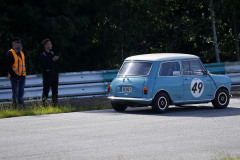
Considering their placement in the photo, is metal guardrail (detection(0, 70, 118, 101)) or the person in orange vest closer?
the person in orange vest

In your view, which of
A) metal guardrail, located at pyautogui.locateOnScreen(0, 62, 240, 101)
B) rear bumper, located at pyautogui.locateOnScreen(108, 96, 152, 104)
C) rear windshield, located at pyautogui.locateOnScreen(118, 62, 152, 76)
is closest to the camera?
rear bumper, located at pyautogui.locateOnScreen(108, 96, 152, 104)

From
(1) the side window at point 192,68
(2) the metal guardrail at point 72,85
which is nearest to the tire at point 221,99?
(1) the side window at point 192,68

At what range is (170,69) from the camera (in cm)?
1484

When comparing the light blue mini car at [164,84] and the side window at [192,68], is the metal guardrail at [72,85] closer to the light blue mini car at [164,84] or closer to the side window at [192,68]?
the light blue mini car at [164,84]

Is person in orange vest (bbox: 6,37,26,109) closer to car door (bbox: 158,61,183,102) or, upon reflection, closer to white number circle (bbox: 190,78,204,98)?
car door (bbox: 158,61,183,102)

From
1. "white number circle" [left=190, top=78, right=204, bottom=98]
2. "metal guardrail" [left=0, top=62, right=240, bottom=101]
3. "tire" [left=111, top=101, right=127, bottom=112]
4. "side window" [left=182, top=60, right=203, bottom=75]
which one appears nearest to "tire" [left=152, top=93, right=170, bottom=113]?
"white number circle" [left=190, top=78, right=204, bottom=98]

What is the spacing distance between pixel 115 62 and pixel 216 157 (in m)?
18.9

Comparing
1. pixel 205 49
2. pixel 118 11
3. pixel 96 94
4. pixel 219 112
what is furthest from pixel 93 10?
pixel 219 112

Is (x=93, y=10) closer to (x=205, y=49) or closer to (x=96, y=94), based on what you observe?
(x=96, y=94)

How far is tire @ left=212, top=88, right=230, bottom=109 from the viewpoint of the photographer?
50.7 feet

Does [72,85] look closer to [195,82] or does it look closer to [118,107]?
[118,107]

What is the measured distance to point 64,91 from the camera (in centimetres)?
1781

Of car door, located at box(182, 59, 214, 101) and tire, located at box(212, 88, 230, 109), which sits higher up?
car door, located at box(182, 59, 214, 101)

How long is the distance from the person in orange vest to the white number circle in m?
4.55
